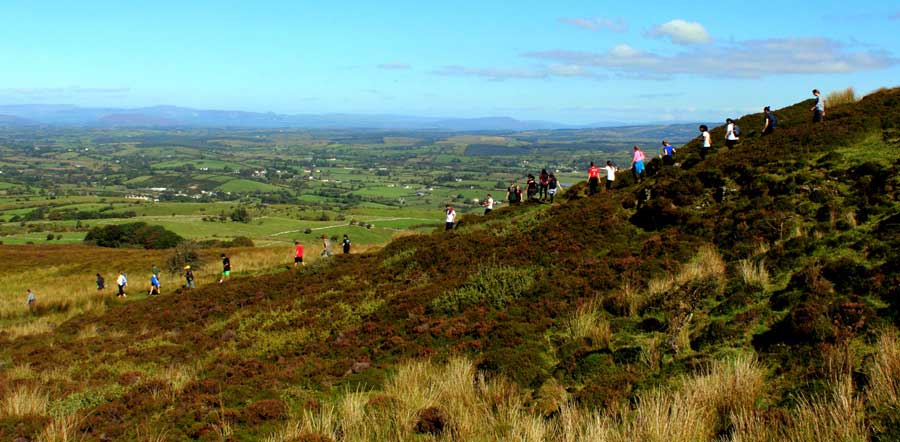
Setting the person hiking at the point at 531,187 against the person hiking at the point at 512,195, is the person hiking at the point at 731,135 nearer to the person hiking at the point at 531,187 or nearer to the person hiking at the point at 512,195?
the person hiking at the point at 531,187

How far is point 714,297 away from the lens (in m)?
12.5

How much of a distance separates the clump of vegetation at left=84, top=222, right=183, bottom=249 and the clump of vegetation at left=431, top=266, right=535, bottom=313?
5387 cm

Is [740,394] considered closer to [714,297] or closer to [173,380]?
[714,297]

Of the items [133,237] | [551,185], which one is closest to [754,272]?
[551,185]

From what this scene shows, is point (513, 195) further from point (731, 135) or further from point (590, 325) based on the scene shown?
point (590, 325)

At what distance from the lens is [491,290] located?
A: 56.9 ft

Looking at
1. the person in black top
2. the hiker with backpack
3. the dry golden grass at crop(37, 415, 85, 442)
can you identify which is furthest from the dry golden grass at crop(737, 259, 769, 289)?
the hiker with backpack

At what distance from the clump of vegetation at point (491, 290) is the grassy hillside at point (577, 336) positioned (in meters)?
0.10

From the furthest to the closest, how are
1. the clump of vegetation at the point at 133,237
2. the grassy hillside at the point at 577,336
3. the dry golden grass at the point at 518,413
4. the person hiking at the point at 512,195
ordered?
the clump of vegetation at the point at 133,237 < the person hiking at the point at 512,195 < the grassy hillside at the point at 577,336 < the dry golden grass at the point at 518,413

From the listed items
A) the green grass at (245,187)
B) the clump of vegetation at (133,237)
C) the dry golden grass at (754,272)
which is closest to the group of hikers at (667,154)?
the dry golden grass at (754,272)

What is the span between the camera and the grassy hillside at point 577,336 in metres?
7.93

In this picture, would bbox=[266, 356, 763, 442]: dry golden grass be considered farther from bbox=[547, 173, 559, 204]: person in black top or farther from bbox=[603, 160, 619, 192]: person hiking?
bbox=[547, 173, 559, 204]: person in black top

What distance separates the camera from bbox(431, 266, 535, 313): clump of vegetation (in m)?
16.8

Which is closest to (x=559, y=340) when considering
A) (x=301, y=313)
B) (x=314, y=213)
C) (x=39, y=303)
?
(x=301, y=313)
